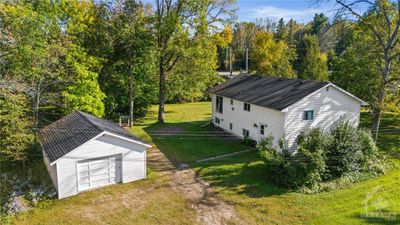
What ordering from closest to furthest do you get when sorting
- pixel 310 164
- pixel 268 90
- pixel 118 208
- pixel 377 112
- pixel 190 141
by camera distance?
1. pixel 118 208
2. pixel 310 164
3. pixel 377 112
4. pixel 268 90
5. pixel 190 141

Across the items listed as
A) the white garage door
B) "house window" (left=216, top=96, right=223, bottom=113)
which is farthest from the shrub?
"house window" (left=216, top=96, right=223, bottom=113)

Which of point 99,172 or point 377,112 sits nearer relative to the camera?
point 99,172

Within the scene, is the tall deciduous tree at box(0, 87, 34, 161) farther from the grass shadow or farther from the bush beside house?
the bush beside house

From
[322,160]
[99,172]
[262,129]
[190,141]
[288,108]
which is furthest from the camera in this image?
[190,141]

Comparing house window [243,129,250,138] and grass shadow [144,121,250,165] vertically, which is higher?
house window [243,129,250,138]

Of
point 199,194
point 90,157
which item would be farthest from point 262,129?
point 90,157

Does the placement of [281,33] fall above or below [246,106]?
above

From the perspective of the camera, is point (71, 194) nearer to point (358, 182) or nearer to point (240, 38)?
point (358, 182)

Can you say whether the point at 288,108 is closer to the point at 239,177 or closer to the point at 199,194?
the point at 239,177
